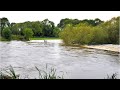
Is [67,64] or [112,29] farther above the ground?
[112,29]

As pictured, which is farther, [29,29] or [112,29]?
[112,29]

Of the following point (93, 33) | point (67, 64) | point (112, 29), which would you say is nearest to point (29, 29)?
point (67, 64)

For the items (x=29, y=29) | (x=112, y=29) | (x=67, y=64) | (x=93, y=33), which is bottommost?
(x=67, y=64)

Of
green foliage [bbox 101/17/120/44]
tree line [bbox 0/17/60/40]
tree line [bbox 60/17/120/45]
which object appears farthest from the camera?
tree line [bbox 60/17/120/45]

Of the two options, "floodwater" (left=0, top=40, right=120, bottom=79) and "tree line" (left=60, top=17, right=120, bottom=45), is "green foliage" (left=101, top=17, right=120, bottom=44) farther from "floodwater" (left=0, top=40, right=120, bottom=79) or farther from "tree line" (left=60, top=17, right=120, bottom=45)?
"floodwater" (left=0, top=40, right=120, bottom=79)

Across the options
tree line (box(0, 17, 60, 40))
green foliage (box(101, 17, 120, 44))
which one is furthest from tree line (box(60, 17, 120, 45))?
tree line (box(0, 17, 60, 40))

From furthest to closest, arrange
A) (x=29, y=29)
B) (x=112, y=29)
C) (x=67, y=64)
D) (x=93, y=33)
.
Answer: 1. (x=93, y=33)
2. (x=112, y=29)
3. (x=29, y=29)
4. (x=67, y=64)

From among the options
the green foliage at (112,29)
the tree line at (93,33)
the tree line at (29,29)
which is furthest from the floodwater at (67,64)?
the tree line at (93,33)

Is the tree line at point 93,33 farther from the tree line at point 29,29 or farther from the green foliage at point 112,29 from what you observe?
the tree line at point 29,29

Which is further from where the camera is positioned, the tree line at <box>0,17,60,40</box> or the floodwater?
the tree line at <box>0,17,60,40</box>

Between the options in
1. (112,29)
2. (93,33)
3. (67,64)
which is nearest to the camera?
(67,64)

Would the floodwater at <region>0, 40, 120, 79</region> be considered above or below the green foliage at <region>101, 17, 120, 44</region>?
below

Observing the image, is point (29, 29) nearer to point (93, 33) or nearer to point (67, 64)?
point (67, 64)
